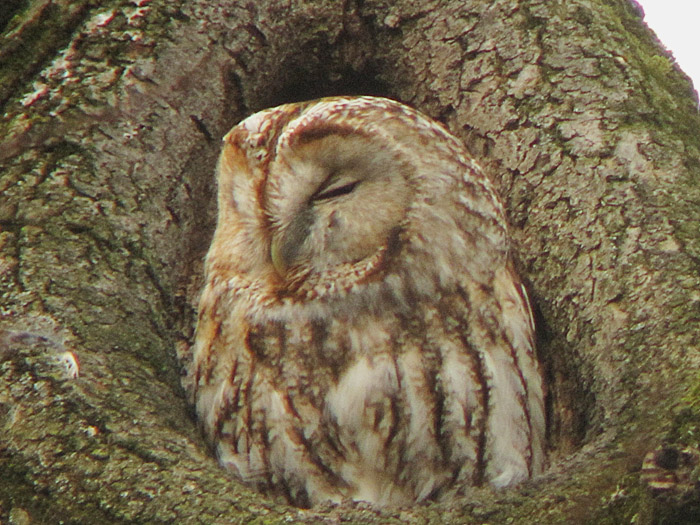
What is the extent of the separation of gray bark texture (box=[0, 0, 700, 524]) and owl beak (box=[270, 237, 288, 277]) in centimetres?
A: 29

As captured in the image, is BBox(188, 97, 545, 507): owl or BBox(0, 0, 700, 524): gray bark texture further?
BBox(188, 97, 545, 507): owl

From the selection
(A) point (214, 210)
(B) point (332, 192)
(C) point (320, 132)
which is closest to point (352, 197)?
(B) point (332, 192)

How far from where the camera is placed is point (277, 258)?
2.27 m

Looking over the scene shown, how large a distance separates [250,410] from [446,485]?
1.57 ft

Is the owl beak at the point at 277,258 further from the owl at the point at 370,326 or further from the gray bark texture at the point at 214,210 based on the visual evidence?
the gray bark texture at the point at 214,210

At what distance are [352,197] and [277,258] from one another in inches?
9.0

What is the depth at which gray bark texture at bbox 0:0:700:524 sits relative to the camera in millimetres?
1642

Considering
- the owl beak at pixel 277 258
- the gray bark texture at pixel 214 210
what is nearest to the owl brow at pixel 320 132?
the owl beak at pixel 277 258

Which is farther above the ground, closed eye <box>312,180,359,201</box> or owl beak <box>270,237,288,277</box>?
closed eye <box>312,180,359,201</box>

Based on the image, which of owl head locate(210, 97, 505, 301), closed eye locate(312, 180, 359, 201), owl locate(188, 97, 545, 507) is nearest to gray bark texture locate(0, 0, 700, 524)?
owl locate(188, 97, 545, 507)

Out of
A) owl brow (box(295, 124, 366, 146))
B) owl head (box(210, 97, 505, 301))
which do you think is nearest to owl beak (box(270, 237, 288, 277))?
owl head (box(210, 97, 505, 301))

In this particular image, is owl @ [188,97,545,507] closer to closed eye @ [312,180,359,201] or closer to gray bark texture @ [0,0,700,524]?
closed eye @ [312,180,359,201]

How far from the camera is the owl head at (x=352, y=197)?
2.21m

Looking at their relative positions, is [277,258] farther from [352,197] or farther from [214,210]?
[214,210]
